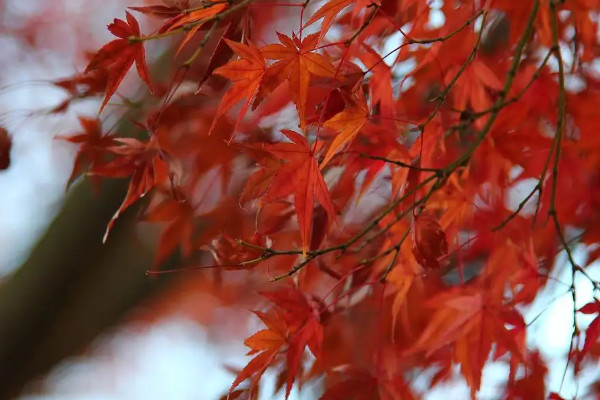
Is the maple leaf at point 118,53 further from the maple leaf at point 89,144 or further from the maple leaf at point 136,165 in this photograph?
the maple leaf at point 89,144

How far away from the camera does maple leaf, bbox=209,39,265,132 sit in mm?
563

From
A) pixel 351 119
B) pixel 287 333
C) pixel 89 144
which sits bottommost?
pixel 287 333

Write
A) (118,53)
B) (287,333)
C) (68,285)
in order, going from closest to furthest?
(118,53) → (287,333) → (68,285)

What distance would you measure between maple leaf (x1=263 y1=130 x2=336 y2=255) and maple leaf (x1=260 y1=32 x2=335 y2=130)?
49 mm

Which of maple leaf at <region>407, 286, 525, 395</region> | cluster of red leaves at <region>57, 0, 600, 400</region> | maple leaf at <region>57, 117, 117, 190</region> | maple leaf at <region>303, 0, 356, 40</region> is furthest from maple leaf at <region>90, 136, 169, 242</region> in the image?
maple leaf at <region>407, 286, 525, 395</region>

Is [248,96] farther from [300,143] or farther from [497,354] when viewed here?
[497,354]

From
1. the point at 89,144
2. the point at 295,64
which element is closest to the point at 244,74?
the point at 295,64

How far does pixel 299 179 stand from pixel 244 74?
0.34ft

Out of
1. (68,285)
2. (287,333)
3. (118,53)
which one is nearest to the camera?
(118,53)

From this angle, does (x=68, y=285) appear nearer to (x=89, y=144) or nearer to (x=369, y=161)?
(x=89, y=144)

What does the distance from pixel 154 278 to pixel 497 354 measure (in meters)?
0.64

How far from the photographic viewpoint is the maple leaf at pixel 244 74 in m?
0.56

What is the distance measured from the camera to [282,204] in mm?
829

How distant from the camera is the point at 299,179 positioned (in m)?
0.61
